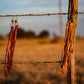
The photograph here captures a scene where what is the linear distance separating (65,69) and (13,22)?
1.03m

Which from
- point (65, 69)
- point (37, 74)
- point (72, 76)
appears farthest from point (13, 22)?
point (37, 74)

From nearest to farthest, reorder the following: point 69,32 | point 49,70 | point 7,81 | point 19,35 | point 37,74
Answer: point 69,32
point 7,81
point 37,74
point 49,70
point 19,35

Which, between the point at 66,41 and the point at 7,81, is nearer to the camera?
the point at 66,41

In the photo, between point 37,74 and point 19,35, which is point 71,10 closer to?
point 37,74

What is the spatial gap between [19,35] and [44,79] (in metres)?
17.9

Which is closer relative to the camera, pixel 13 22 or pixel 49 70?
pixel 13 22

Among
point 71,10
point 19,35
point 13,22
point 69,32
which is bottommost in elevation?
point 19,35

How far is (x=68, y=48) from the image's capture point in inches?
95.3

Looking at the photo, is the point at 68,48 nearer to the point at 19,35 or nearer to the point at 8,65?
the point at 8,65

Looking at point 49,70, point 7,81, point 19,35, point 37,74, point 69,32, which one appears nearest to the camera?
point 69,32

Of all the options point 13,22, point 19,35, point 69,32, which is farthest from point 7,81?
point 19,35

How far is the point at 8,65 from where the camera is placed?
2.56m

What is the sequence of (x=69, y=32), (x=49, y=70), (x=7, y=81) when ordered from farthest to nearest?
(x=49, y=70), (x=7, y=81), (x=69, y=32)

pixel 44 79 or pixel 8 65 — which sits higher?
pixel 8 65
